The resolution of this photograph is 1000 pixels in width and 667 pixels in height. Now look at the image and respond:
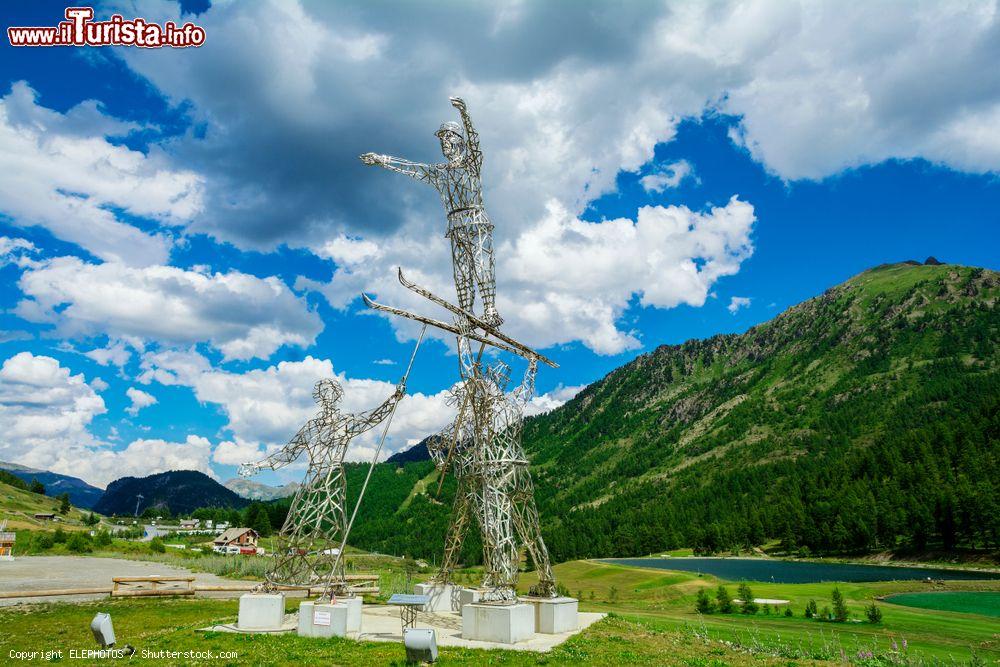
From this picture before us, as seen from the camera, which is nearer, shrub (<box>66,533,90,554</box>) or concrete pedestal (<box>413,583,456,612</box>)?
concrete pedestal (<box>413,583,456,612</box>)

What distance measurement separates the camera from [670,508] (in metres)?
165

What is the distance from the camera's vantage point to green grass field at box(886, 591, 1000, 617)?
41.8m

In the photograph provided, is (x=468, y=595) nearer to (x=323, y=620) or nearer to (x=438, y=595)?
(x=438, y=595)

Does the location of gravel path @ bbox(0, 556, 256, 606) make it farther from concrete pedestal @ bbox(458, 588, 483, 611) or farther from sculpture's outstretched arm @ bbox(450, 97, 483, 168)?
sculpture's outstretched arm @ bbox(450, 97, 483, 168)

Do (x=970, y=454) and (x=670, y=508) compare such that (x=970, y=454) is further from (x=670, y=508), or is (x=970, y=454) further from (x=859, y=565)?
(x=670, y=508)

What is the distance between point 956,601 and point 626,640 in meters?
42.4

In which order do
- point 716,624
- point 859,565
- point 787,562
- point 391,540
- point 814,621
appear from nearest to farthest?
1. point 716,624
2. point 814,621
3. point 859,565
4. point 787,562
5. point 391,540

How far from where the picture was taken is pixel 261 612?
21.8 meters

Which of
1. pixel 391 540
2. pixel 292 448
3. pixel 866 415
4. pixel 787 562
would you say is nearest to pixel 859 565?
pixel 787 562

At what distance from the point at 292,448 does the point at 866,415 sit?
21872 cm

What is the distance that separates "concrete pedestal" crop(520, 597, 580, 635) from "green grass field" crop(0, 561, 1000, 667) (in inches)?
39.8

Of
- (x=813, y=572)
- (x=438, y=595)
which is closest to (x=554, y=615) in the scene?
(x=438, y=595)

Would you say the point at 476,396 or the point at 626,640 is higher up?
the point at 476,396

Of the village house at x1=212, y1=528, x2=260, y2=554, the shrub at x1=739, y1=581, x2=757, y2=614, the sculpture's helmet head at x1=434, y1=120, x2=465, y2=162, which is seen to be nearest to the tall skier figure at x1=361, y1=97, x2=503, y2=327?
the sculpture's helmet head at x1=434, y1=120, x2=465, y2=162
